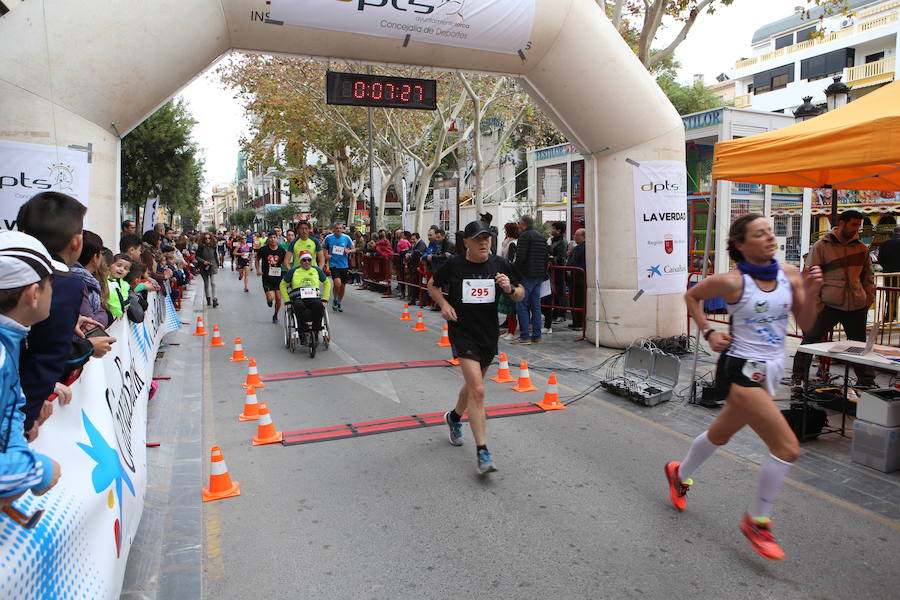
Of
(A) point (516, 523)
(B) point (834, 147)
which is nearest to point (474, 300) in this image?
(A) point (516, 523)

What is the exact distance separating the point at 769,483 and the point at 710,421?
2736 mm

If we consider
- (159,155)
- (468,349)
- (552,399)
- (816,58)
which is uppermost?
(816,58)

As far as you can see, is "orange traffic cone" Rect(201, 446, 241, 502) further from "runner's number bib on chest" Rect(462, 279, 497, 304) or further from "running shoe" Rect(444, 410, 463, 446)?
"runner's number bib on chest" Rect(462, 279, 497, 304)

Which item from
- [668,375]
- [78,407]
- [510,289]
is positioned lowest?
[668,375]

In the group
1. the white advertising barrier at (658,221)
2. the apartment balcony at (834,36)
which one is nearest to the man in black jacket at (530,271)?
Answer: the white advertising barrier at (658,221)

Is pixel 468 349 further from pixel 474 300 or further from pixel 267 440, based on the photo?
pixel 267 440

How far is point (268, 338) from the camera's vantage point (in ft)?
37.5

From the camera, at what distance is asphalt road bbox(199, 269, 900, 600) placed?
3.44m

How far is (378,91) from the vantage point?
31.2 ft

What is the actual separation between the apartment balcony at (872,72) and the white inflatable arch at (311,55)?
35.5 m

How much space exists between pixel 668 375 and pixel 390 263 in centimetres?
1187

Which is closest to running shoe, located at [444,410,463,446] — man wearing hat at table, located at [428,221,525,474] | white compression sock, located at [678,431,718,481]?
man wearing hat at table, located at [428,221,525,474]

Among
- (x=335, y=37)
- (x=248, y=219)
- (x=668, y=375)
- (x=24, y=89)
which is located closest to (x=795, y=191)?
(x=668, y=375)

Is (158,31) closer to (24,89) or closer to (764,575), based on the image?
(24,89)
